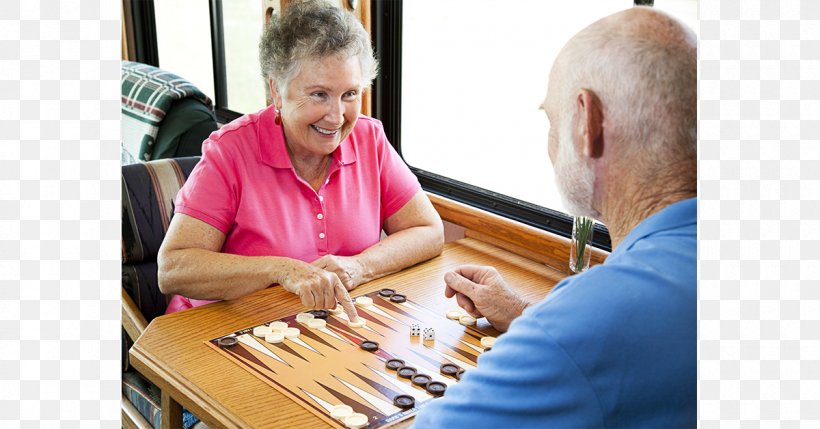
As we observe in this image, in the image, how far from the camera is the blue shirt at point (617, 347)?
981mm

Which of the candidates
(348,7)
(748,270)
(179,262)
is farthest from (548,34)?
(748,270)

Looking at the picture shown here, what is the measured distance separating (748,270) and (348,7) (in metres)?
2.60

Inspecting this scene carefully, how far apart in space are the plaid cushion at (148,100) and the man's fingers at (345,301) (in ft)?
6.05

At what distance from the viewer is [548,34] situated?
310 cm

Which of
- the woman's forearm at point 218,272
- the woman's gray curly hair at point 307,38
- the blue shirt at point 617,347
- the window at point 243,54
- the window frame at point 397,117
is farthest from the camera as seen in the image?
the window at point 243,54

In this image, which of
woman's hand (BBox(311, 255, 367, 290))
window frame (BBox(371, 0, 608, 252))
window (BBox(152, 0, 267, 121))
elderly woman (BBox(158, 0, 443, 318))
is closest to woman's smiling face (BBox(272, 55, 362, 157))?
elderly woman (BBox(158, 0, 443, 318))

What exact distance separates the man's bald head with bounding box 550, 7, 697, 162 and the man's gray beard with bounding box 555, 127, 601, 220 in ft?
0.30

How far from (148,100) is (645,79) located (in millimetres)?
2861

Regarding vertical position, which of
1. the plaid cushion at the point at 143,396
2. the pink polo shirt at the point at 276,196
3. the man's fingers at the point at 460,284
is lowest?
the plaid cushion at the point at 143,396

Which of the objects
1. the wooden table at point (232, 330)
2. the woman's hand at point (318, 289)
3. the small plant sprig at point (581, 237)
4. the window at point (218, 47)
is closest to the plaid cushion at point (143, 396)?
the wooden table at point (232, 330)

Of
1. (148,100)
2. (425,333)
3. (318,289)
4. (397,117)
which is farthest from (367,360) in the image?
(148,100)

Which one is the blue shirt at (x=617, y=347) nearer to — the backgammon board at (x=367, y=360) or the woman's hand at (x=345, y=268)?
the backgammon board at (x=367, y=360)

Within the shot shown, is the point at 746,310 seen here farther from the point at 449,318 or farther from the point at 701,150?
the point at 449,318

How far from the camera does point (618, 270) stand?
1036 mm
